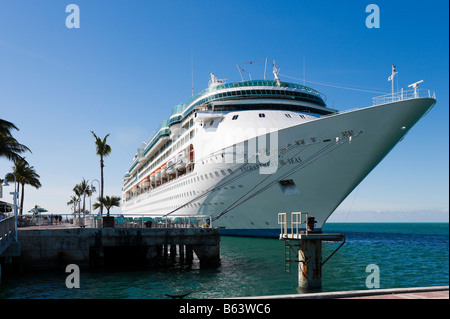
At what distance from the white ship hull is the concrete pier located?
9.20 ft

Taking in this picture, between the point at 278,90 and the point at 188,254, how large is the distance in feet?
73.7

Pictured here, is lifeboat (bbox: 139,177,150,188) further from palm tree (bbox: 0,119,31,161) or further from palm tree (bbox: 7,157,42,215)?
palm tree (bbox: 0,119,31,161)

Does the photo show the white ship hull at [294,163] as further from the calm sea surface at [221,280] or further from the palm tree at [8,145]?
the palm tree at [8,145]

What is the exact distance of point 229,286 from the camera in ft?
58.4

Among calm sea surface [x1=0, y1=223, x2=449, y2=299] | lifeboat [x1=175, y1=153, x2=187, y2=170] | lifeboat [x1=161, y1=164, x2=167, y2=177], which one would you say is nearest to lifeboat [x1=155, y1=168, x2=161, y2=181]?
lifeboat [x1=161, y1=164, x2=167, y2=177]

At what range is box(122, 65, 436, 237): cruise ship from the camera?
2847cm

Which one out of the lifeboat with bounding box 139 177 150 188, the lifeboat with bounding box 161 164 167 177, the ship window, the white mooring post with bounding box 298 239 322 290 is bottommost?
the white mooring post with bounding box 298 239 322 290

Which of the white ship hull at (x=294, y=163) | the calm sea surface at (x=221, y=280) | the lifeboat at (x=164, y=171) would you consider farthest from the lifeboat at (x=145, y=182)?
the calm sea surface at (x=221, y=280)

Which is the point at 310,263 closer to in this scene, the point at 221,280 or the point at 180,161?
Answer: the point at 221,280

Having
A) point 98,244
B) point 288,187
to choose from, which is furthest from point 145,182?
point 98,244

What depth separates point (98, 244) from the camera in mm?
21359

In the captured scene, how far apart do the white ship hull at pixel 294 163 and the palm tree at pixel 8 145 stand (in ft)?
45.8
